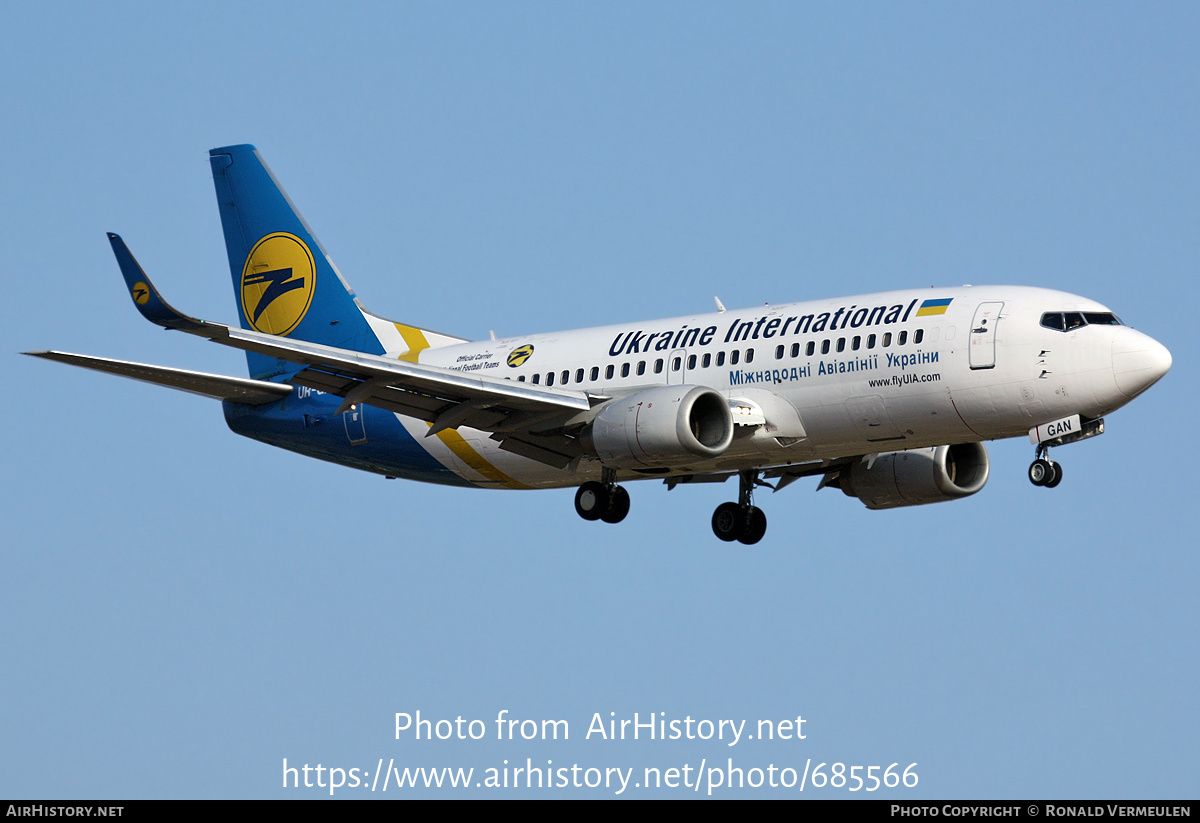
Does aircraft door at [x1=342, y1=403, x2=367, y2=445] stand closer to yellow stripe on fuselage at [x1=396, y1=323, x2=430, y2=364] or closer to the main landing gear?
yellow stripe on fuselage at [x1=396, y1=323, x2=430, y2=364]

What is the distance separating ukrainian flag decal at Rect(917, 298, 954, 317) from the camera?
3350cm

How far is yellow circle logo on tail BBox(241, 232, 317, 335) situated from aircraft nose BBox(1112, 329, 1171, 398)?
73.3 ft

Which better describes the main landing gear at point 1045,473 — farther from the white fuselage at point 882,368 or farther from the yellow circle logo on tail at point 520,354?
the yellow circle logo on tail at point 520,354

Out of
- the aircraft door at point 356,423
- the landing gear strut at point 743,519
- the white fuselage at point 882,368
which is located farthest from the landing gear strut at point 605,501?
the aircraft door at point 356,423

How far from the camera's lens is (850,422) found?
33938 mm

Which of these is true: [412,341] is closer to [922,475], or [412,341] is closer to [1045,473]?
[922,475]

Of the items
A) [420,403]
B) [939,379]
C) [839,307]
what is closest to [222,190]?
[420,403]

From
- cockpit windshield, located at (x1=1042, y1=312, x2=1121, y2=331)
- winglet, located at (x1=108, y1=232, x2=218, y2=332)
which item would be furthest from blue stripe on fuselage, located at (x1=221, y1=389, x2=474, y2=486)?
cockpit windshield, located at (x1=1042, y1=312, x2=1121, y2=331)

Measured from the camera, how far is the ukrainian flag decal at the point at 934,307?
33500 mm

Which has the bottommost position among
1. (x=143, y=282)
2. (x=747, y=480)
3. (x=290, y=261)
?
(x=747, y=480)

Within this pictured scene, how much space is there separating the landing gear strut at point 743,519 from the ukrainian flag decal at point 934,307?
301 inches

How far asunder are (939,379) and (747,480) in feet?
26.4

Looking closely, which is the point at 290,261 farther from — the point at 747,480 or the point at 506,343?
the point at 747,480

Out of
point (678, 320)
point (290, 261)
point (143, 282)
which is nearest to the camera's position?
point (143, 282)
